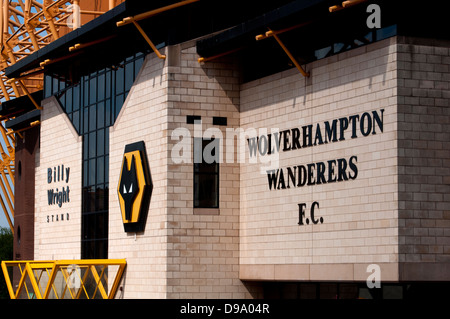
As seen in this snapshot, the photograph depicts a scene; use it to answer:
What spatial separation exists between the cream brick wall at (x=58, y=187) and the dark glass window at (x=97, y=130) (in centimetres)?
56

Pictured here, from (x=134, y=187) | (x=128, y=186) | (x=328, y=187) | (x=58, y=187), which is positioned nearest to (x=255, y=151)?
(x=328, y=187)

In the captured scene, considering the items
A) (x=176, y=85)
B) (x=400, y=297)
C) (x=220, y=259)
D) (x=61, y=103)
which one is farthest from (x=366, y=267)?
(x=61, y=103)

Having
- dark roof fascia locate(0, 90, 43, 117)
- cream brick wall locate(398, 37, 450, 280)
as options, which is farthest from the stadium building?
dark roof fascia locate(0, 90, 43, 117)

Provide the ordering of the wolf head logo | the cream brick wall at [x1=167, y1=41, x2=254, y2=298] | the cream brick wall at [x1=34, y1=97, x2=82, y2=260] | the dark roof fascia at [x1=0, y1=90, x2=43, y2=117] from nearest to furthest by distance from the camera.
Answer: the cream brick wall at [x1=167, y1=41, x2=254, y2=298]
the wolf head logo
the cream brick wall at [x1=34, y1=97, x2=82, y2=260]
the dark roof fascia at [x1=0, y1=90, x2=43, y2=117]

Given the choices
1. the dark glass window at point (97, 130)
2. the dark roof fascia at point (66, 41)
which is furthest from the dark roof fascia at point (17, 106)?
the dark glass window at point (97, 130)

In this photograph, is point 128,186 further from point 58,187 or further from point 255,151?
point 58,187

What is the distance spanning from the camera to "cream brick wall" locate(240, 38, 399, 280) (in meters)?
27.7

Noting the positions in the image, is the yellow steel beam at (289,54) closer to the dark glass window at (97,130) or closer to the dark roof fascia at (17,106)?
the dark glass window at (97,130)

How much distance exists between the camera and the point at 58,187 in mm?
43938

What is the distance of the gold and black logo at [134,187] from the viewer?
35031mm

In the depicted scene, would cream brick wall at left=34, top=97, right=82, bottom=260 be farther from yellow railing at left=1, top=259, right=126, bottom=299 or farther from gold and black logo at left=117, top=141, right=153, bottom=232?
gold and black logo at left=117, top=141, right=153, bottom=232

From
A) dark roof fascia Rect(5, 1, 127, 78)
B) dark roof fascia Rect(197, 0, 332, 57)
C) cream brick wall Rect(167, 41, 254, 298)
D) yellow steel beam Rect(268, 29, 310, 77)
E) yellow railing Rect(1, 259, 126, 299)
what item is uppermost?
→ dark roof fascia Rect(5, 1, 127, 78)

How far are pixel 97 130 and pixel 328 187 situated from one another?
13.4 meters

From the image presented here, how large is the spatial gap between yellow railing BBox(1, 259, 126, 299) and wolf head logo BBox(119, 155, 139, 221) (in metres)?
2.08
